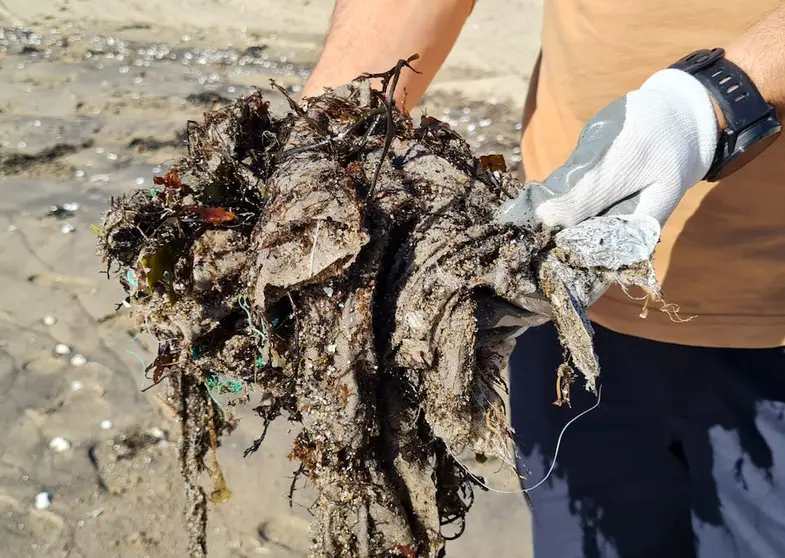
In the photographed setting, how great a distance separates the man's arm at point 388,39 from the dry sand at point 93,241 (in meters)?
1.76

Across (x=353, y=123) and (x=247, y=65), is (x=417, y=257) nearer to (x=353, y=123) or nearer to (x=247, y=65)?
(x=353, y=123)

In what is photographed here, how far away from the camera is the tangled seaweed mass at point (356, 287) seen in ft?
4.12

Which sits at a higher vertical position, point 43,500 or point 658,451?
point 658,451

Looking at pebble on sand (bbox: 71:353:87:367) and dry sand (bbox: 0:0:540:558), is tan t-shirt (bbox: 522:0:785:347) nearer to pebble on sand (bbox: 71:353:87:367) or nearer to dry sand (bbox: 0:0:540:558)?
dry sand (bbox: 0:0:540:558)

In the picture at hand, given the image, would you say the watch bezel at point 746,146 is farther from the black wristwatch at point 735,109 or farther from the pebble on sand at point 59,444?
the pebble on sand at point 59,444

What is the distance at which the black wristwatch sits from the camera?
4.82 feet

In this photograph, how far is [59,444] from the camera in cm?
316

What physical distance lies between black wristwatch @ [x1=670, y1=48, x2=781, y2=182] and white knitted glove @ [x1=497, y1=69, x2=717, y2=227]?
32mm

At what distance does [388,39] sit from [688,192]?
1098 mm

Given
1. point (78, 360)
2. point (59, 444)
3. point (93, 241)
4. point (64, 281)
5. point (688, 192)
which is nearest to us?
point (688, 192)

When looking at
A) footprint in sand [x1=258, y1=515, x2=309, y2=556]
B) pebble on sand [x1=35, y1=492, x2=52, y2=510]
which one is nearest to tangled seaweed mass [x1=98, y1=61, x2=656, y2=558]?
footprint in sand [x1=258, y1=515, x2=309, y2=556]

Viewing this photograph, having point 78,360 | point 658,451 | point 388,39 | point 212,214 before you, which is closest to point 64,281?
point 78,360

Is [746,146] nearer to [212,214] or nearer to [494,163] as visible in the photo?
[494,163]

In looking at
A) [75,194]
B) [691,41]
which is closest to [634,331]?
[691,41]
